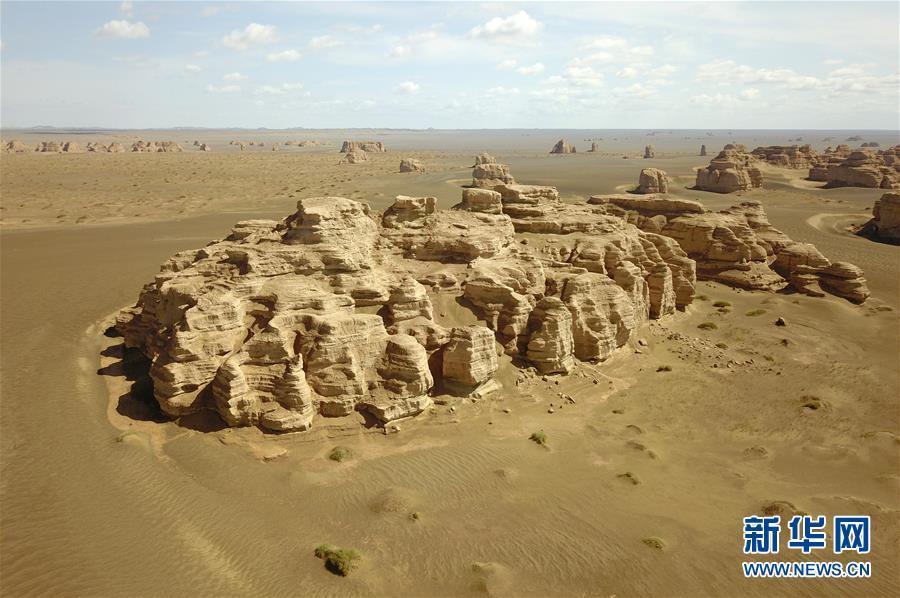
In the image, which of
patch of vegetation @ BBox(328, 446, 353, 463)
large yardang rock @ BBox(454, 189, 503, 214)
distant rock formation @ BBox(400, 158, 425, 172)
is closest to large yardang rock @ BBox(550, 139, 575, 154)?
distant rock formation @ BBox(400, 158, 425, 172)

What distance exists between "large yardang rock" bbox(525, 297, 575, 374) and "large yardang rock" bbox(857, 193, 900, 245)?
186 feet

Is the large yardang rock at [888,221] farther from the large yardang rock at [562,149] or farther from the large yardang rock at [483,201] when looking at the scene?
the large yardang rock at [562,149]

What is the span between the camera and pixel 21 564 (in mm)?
13211

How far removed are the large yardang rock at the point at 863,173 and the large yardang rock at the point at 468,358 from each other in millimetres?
105590

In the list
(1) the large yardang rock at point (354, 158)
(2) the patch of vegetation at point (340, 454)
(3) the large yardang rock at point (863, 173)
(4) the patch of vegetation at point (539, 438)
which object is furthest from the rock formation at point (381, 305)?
(1) the large yardang rock at point (354, 158)

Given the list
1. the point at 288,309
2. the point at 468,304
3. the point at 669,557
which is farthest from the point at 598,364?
the point at 288,309

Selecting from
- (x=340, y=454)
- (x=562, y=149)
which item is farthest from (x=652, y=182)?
(x=562, y=149)

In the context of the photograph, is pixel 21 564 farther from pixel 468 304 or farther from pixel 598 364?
pixel 598 364

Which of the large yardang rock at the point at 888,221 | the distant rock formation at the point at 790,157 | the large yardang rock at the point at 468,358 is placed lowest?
the large yardang rock at the point at 468,358

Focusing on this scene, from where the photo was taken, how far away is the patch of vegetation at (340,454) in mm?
17312

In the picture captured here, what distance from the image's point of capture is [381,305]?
21797mm

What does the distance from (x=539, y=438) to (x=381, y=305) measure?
8205 mm

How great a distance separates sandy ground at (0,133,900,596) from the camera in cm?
1351

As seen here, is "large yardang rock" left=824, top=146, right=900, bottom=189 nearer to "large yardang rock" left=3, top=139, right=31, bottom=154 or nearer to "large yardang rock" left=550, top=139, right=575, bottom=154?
"large yardang rock" left=550, top=139, right=575, bottom=154
